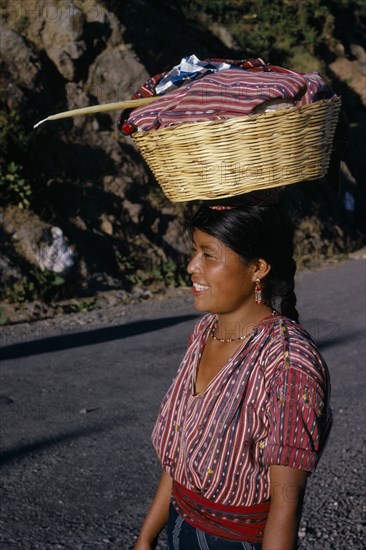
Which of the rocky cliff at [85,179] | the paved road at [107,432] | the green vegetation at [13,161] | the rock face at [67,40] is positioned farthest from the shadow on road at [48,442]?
the rock face at [67,40]

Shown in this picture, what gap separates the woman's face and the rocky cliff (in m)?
8.09

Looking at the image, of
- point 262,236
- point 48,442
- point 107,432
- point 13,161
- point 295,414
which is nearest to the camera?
point 295,414

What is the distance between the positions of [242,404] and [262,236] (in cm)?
49

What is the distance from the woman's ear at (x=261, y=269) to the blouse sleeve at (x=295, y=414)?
0.31 m

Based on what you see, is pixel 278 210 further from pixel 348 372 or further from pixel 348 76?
pixel 348 76

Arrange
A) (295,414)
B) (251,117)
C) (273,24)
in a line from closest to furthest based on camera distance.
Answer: (295,414) → (251,117) → (273,24)

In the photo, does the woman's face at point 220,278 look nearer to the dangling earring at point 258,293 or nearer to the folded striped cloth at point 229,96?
the dangling earring at point 258,293

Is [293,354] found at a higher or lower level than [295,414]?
higher

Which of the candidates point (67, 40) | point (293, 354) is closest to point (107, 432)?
point (293, 354)

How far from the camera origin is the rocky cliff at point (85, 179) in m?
11.8

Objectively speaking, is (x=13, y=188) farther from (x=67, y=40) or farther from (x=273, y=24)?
(x=273, y=24)

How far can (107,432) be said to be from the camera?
6293 mm

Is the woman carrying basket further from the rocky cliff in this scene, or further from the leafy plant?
the leafy plant

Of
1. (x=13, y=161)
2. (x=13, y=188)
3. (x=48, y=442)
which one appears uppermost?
(x=48, y=442)
